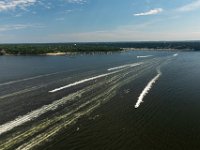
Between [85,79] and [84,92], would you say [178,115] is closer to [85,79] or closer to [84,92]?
[84,92]

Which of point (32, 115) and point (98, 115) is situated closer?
point (32, 115)

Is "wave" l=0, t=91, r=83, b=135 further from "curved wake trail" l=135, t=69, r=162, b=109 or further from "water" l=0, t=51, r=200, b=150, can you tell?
"curved wake trail" l=135, t=69, r=162, b=109

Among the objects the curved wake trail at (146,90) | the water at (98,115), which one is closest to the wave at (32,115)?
the water at (98,115)

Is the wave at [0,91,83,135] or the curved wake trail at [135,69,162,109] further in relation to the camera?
the curved wake trail at [135,69,162,109]

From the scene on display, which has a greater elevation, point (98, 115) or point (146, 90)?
point (98, 115)

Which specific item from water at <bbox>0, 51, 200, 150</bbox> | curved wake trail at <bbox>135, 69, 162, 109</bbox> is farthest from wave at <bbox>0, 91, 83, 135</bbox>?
curved wake trail at <bbox>135, 69, 162, 109</bbox>

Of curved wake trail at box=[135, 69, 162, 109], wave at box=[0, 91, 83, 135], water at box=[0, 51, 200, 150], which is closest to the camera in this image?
water at box=[0, 51, 200, 150]

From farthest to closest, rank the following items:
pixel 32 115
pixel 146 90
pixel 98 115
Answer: pixel 146 90 < pixel 98 115 < pixel 32 115

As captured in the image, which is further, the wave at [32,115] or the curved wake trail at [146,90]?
the curved wake trail at [146,90]

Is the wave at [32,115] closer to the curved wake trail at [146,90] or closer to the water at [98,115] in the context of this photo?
the water at [98,115]

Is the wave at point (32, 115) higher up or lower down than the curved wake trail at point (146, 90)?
higher up

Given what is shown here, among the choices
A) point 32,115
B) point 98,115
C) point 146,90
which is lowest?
point 146,90

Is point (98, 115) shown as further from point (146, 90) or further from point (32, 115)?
point (146, 90)

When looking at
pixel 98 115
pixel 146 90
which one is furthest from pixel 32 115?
pixel 146 90
